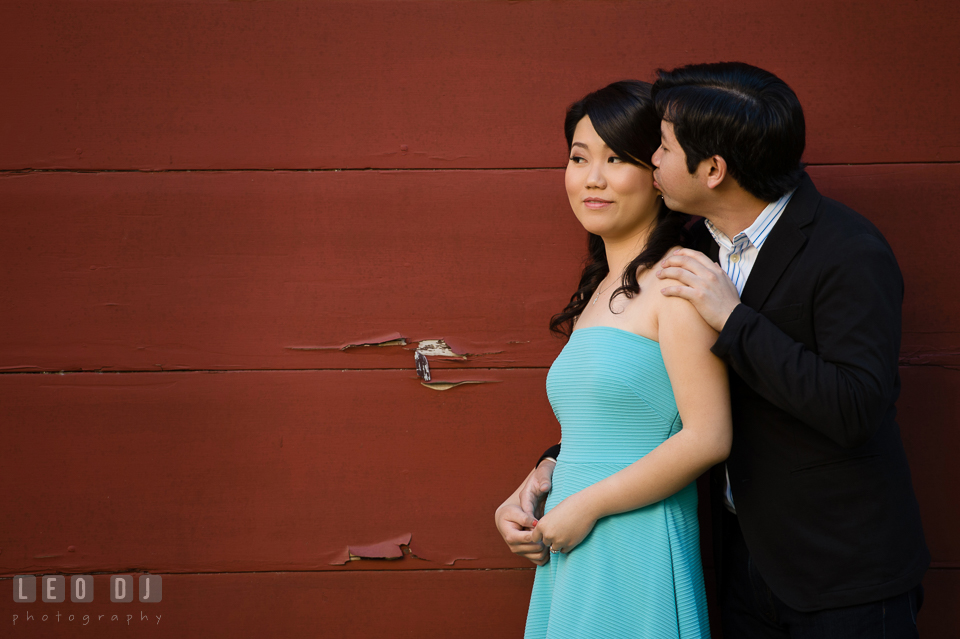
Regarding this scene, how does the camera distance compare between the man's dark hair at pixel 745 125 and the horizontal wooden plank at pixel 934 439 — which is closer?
the man's dark hair at pixel 745 125

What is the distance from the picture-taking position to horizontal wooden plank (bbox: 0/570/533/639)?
1.60 meters

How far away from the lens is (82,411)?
158 cm

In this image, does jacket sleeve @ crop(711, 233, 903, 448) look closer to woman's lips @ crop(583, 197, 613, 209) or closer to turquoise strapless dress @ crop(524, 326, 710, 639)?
turquoise strapless dress @ crop(524, 326, 710, 639)

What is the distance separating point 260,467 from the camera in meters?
1.59

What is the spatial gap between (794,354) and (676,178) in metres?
0.39

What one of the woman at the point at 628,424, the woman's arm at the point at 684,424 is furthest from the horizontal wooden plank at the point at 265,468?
the woman's arm at the point at 684,424

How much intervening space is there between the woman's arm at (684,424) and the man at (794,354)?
4cm

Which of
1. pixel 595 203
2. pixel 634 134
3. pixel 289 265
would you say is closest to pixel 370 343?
pixel 289 265

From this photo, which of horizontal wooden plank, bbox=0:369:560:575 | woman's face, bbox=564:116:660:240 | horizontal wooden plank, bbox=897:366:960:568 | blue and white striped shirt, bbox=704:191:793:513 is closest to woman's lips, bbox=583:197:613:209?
woman's face, bbox=564:116:660:240

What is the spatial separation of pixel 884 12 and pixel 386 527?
72.3 inches

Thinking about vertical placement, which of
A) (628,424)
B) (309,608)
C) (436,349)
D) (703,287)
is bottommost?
(309,608)

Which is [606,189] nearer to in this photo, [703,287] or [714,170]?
[714,170]

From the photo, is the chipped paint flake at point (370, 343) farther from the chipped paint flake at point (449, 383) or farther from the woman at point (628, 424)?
the woman at point (628, 424)

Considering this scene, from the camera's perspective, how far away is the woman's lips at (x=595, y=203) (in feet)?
4.13
